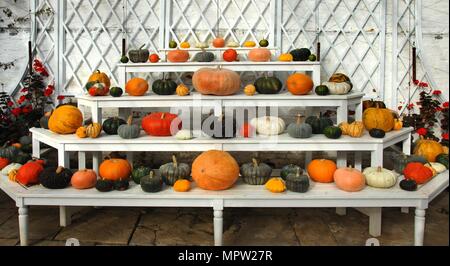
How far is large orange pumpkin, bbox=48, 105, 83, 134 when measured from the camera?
11.6 feet

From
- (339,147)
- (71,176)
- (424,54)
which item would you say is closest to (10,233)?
(71,176)

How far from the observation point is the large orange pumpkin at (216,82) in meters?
3.51

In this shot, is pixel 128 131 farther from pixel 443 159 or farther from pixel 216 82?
pixel 443 159

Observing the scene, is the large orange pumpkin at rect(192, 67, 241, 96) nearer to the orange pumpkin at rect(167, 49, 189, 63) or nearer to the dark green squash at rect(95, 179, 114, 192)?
the orange pumpkin at rect(167, 49, 189, 63)

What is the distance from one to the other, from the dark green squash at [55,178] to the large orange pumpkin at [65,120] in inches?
18.3

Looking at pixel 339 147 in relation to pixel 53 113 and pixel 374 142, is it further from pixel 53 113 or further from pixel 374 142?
pixel 53 113

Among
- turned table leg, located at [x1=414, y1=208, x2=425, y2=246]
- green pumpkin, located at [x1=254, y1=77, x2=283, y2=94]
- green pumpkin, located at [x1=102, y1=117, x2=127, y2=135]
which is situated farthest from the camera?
green pumpkin, located at [x1=254, y1=77, x2=283, y2=94]

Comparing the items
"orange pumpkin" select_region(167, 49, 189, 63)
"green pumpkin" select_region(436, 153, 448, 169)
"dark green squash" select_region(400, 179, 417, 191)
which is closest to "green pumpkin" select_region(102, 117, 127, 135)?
"orange pumpkin" select_region(167, 49, 189, 63)

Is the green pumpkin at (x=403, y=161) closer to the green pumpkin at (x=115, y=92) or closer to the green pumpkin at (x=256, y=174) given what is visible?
the green pumpkin at (x=256, y=174)

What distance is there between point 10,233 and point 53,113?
993 mm

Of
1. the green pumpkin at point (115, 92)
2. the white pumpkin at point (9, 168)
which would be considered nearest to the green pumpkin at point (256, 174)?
the green pumpkin at point (115, 92)

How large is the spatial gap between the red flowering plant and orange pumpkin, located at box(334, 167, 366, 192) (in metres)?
3.51

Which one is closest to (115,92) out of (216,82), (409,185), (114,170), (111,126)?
(111,126)

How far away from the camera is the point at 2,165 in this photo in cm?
389
